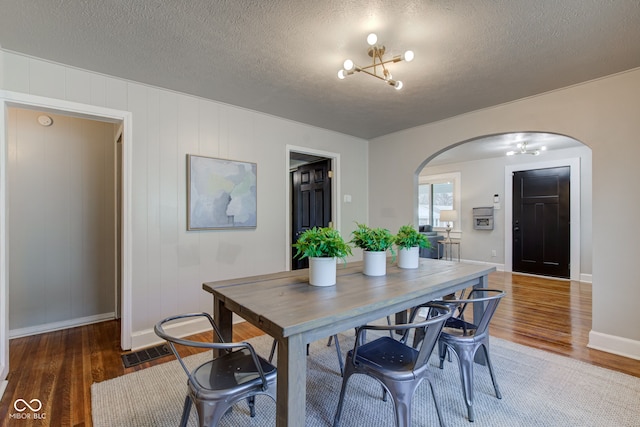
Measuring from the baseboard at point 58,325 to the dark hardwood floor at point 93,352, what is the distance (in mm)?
107

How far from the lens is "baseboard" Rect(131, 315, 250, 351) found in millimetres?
2707

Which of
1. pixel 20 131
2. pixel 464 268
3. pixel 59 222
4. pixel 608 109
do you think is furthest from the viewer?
pixel 59 222

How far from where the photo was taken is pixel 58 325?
3148mm

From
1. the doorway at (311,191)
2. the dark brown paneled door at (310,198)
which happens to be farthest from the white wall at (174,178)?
the dark brown paneled door at (310,198)

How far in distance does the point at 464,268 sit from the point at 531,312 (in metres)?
2.17

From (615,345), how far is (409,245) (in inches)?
82.2

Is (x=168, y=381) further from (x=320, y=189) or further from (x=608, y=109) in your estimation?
(x=608, y=109)

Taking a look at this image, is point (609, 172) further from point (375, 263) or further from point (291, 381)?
point (291, 381)

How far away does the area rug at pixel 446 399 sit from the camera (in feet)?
5.76

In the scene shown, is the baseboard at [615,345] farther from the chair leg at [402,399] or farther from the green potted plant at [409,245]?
the chair leg at [402,399]

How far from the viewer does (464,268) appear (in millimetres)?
2307

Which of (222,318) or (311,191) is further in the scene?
(311,191)

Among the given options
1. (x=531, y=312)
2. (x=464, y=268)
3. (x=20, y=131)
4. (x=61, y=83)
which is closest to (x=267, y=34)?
(x=61, y=83)

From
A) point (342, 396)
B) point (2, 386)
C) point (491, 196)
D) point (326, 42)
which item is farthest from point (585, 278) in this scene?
point (2, 386)
